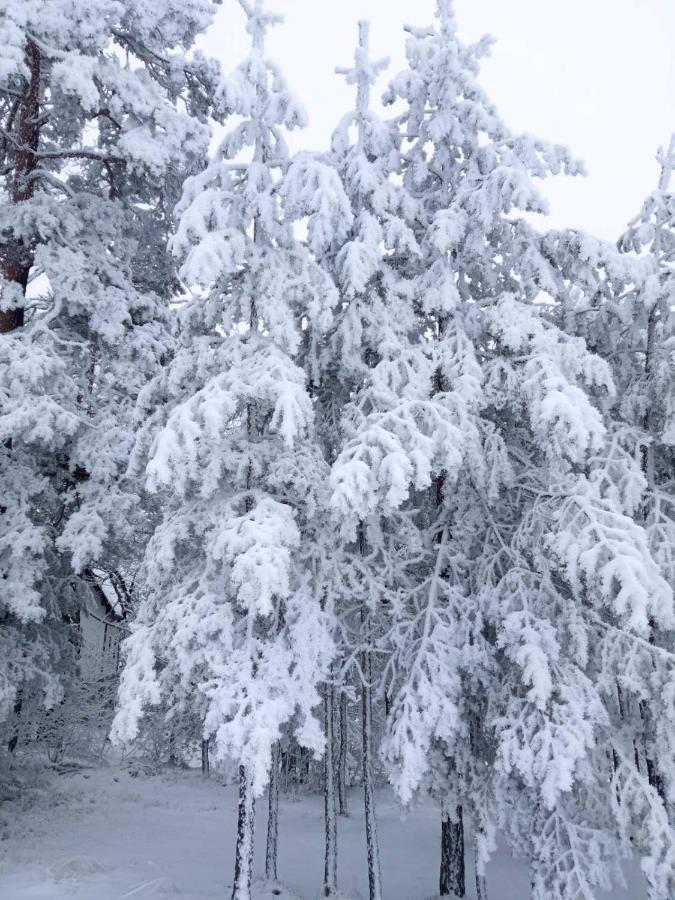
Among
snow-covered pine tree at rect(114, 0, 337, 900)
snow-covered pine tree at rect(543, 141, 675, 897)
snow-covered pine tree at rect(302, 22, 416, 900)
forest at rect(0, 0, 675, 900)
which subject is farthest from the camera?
snow-covered pine tree at rect(302, 22, 416, 900)

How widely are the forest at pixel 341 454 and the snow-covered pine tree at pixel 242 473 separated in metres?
0.04

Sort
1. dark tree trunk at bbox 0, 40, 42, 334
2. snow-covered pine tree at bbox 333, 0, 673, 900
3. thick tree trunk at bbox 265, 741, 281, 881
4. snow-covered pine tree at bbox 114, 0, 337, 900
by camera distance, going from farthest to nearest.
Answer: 1. dark tree trunk at bbox 0, 40, 42, 334
2. thick tree trunk at bbox 265, 741, 281, 881
3. snow-covered pine tree at bbox 333, 0, 673, 900
4. snow-covered pine tree at bbox 114, 0, 337, 900

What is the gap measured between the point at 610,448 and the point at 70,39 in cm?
1009

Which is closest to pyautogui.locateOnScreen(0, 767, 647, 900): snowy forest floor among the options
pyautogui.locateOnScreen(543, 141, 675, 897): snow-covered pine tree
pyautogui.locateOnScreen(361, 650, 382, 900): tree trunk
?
pyautogui.locateOnScreen(361, 650, 382, 900): tree trunk

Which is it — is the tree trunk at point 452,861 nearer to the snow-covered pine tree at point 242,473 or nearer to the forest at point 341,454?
the forest at point 341,454

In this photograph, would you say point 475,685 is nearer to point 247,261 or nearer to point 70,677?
point 247,261

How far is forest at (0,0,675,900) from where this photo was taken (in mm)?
8766

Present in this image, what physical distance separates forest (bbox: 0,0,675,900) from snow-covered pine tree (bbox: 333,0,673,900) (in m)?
0.05

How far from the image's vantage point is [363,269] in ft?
33.1

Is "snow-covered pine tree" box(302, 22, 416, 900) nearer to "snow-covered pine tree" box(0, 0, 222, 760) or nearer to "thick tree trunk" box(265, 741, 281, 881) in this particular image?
"thick tree trunk" box(265, 741, 281, 881)

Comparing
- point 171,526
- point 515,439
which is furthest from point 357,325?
point 171,526

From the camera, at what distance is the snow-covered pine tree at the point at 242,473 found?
839cm

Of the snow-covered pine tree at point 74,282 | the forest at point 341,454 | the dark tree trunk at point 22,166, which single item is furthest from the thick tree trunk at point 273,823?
the dark tree trunk at point 22,166

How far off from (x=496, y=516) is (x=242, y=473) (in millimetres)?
3862
